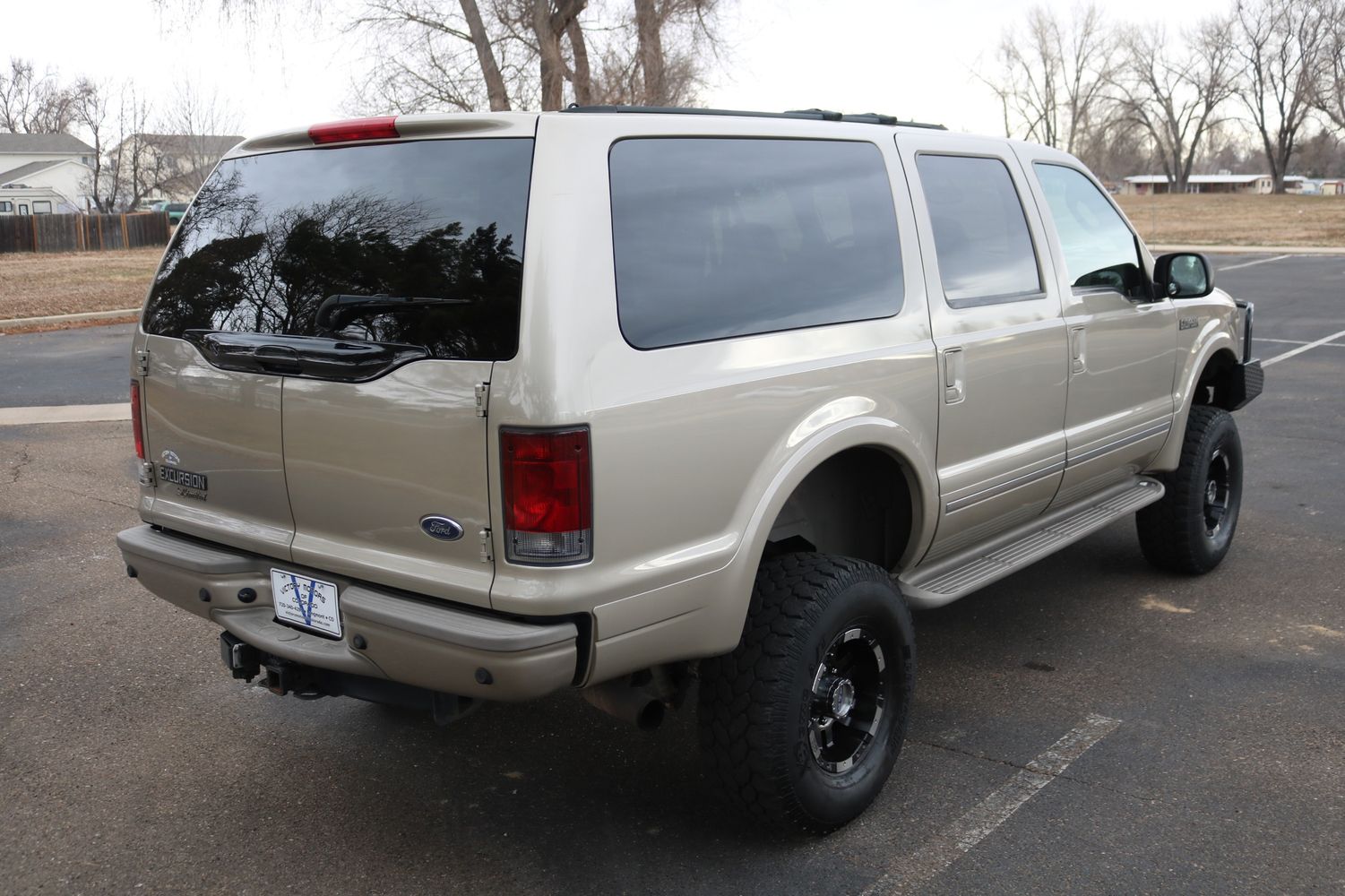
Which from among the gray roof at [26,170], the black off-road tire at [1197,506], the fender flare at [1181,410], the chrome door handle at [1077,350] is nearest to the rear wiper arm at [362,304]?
the chrome door handle at [1077,350]

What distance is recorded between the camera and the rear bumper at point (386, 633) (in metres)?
2.69

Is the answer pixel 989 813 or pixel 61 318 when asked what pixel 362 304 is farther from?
pixel 61 318

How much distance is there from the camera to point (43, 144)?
239 feet

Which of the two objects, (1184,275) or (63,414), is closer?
(1184,275)

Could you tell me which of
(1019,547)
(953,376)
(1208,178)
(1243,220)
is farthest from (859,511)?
(1208,178)

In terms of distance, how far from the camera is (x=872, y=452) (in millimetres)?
3666

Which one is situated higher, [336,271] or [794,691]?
[336,271]

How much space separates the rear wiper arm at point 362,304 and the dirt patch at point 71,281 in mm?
10795

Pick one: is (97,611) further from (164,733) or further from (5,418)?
(5,418)

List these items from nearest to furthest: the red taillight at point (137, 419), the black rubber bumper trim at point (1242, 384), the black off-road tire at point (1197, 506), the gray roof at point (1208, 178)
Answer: the red taillight at point (137, 419)
the black off-road tire at point (1197, 506)
the black rubber bumper trim at point (1242, 384)
the gray roof at point (1208, 178)

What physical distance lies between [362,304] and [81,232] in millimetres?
42847

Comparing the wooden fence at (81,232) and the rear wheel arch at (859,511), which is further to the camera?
the wooden fence at (81,232)

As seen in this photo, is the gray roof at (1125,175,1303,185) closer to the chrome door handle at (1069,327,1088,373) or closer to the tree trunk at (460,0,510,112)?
the tree trunk at (460,0,510,112)

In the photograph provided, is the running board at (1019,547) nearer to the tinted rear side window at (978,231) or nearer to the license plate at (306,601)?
the tinted rear side window at (978,231)
